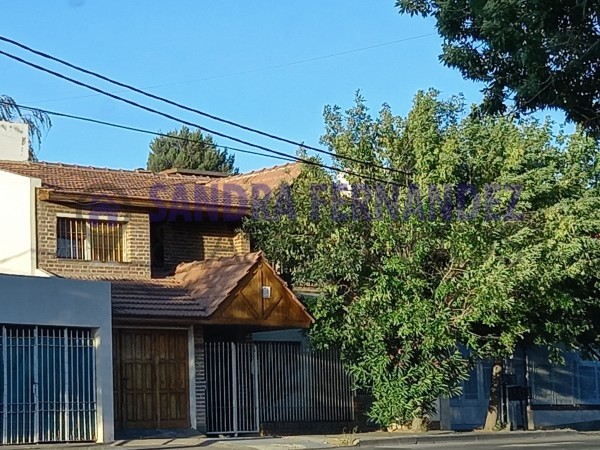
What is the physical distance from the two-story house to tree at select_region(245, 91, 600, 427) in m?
1.23

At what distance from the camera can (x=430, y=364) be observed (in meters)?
25.2

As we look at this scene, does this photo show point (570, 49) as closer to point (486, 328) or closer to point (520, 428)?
→ point (486, 328)

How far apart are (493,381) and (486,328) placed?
288 cm

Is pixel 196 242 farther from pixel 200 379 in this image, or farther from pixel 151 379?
pixel 151 379

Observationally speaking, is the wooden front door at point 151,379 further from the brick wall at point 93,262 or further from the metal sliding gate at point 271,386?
the brick wall at point 93,262

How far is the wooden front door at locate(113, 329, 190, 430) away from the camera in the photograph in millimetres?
23375

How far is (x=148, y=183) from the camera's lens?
28328 mm

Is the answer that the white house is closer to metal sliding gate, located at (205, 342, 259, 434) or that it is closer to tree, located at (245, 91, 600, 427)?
metal sliding gate, located at (205, 342, 259, 434)

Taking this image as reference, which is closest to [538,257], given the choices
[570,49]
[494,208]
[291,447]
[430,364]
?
[494,208]

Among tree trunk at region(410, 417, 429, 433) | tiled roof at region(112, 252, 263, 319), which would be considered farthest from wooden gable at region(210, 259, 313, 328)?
tree trunk at region(410, 417, 429, 433)

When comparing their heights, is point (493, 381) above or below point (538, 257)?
below

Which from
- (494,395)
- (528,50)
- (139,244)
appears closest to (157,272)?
(139,244)

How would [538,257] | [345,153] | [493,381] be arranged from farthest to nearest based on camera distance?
[493,381], [345,153], [538,257]

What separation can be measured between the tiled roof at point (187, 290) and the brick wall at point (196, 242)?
809 mm
